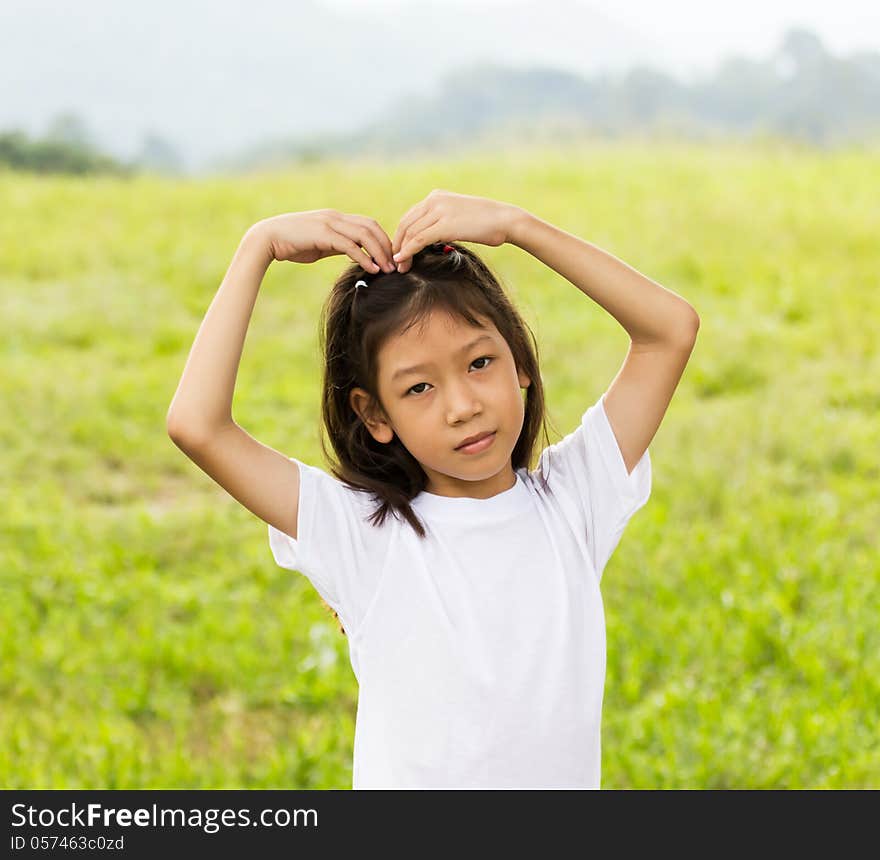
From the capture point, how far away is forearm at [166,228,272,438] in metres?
1.77

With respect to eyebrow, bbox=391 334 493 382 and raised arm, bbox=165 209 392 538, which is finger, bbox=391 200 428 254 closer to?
raised arm, bbox=165 209 392 538

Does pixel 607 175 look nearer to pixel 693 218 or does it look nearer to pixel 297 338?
pixel 693 218

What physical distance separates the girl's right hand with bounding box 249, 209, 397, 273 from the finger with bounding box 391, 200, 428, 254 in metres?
0.01

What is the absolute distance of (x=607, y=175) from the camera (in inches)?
428

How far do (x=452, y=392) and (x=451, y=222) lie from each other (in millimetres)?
232

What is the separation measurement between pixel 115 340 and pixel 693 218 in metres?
4.33

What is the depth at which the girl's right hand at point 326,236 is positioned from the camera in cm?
176

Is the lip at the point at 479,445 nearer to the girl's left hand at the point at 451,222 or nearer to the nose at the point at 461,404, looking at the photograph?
the nose at the point at 461,404

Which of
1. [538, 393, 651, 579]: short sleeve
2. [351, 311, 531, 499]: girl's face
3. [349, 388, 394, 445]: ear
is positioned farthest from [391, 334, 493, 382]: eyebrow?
[538, 393, 651, 579]: short sleeve

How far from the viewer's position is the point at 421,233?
68.9 inches

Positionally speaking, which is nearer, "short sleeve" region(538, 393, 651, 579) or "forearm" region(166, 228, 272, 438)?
"forearm" region(166, 228, 272, 438)

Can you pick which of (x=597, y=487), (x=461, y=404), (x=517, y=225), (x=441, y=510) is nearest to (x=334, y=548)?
(x=441, y=510)
